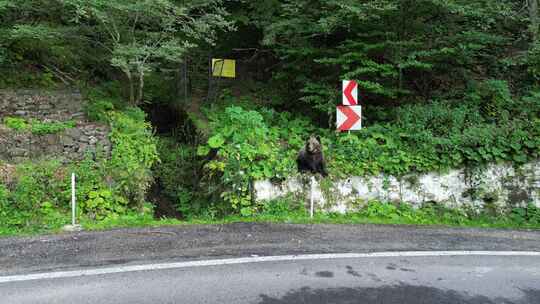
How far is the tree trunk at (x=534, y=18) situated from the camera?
35.4 ft

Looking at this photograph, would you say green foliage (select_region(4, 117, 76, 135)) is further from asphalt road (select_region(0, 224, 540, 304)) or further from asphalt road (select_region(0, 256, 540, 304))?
asphalt road (select_region(0, 256, 540, 304))

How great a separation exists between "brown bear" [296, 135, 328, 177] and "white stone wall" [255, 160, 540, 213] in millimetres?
662

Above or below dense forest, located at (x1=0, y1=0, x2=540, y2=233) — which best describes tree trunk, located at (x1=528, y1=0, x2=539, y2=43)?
above

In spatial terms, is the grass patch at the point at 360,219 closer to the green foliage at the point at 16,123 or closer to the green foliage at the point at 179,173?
the green foliage at the point at 179,173

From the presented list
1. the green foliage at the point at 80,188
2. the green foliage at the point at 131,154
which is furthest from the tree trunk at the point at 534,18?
the green foliage at the point at 80,188

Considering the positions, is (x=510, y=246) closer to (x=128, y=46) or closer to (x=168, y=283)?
(x=168, y=283)

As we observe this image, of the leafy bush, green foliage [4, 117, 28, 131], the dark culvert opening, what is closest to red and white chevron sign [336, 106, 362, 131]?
the leafy bush

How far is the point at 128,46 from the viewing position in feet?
27.5

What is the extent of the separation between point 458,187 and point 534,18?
6.66 m

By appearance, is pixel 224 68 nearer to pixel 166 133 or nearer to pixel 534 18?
pixel 166 133

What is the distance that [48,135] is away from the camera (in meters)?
8.29

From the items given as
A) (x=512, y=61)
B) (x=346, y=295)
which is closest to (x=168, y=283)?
(x=346, y=295)

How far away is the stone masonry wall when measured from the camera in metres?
7.85

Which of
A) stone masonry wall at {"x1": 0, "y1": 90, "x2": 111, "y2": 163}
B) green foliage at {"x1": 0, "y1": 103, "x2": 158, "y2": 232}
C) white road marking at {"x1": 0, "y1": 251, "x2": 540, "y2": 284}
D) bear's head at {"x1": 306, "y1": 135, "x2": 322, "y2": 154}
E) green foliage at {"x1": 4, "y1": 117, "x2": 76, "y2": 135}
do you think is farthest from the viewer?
green foliage at {"x1": 4, "y1": 117, "x2": 76, "y2": 135}
